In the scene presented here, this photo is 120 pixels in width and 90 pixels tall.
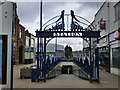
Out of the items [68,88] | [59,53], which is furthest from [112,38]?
[59,53]

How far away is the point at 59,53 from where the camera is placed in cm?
4606

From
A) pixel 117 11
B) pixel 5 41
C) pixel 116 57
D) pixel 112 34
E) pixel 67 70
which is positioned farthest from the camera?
pixel 67 70

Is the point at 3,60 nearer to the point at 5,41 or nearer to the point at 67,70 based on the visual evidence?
the point at 5,41

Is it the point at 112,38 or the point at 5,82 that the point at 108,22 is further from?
the point at 5,82

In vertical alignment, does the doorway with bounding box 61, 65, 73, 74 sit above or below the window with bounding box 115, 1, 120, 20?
below

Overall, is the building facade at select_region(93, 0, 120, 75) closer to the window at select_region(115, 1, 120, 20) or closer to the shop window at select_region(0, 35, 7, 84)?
the window at select_region(115, 1, 120, 20)

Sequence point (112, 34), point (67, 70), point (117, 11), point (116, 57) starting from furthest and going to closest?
point (67, 70)
point (112, 34)
point (116, 57)
point (117, 11)

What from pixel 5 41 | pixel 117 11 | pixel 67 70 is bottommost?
pixel 67 70

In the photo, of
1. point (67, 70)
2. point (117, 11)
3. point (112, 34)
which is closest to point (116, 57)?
point (112, 34)

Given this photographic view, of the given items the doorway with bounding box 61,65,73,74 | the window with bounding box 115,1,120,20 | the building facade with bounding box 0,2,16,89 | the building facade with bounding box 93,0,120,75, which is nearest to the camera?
the building facade with bounding box 0,2,16,89

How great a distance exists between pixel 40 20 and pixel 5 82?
22.9ft

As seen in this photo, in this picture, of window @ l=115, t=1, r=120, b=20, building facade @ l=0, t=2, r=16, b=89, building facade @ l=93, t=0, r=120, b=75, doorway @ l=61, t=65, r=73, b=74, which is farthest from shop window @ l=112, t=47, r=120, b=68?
building facade @ l=0, t=2, r=16, b=89

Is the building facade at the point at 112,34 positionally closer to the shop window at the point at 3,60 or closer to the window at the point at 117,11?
the window at the point at 117,11

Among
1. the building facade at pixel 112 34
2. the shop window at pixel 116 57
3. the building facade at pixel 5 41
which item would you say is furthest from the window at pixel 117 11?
the building facade at pixel 5 41
